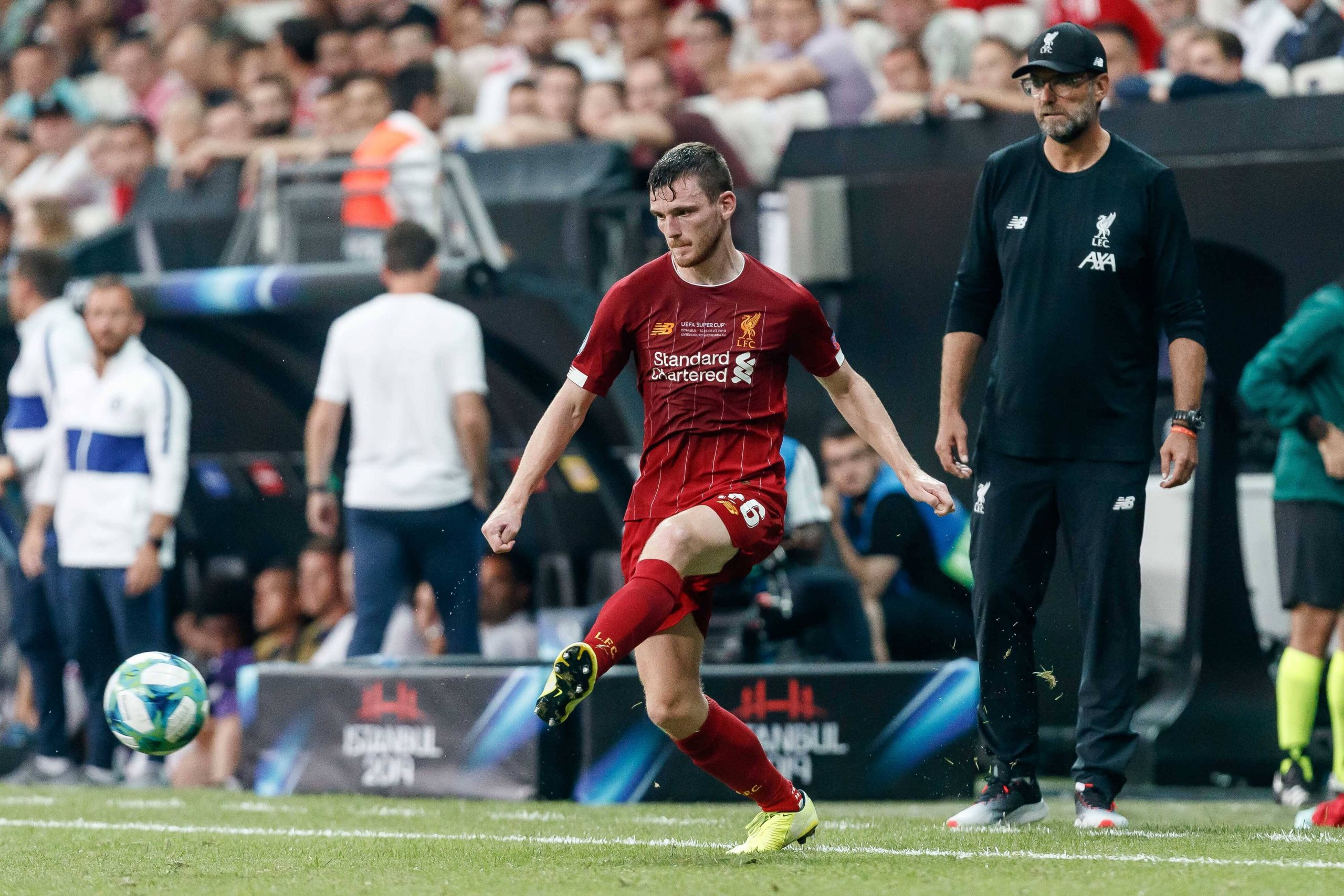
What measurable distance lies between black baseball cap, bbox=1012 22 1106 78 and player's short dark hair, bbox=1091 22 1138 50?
3980 millimetres

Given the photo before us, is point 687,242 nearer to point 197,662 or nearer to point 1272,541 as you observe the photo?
point 1272,541

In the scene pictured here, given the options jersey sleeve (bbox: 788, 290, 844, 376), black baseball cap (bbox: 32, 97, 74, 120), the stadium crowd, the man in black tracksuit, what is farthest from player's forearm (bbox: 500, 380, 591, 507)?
black baseball cap (bbox: 32, 97, 74, 120)

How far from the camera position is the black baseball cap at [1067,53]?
5.95 metres

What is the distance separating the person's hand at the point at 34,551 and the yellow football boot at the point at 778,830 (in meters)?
5.09

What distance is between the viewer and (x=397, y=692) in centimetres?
807

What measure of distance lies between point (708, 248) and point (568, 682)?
4.26 ft

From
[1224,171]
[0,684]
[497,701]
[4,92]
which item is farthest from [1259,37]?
[4,92]

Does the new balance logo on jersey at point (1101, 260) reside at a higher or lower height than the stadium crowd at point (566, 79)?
lower

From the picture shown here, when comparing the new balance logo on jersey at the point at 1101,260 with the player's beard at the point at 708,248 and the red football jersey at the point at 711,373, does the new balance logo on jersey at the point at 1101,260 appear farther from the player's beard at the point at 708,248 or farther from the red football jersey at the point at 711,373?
the player's beard at the point at 708,248

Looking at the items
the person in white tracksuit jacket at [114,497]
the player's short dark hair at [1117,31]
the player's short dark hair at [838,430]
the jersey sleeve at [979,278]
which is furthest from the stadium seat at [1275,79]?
the person in white tracksuit jacket at [114,497]

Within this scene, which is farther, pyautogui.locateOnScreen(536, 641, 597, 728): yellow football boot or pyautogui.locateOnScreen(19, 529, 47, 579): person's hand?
pyautogui.locateOnScreen(19, 529, 47, 579): person's hand

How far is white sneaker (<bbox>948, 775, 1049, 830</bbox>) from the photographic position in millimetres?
6094

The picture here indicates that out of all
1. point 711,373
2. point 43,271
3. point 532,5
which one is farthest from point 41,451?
point 711,373

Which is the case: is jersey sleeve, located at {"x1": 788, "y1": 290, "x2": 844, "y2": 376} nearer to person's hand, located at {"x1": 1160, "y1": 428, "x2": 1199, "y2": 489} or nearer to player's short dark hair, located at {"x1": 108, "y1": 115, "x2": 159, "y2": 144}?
person's hand, located at {"x1": 1160, "y1": 428, "x2": 1199, "y2": 489}
